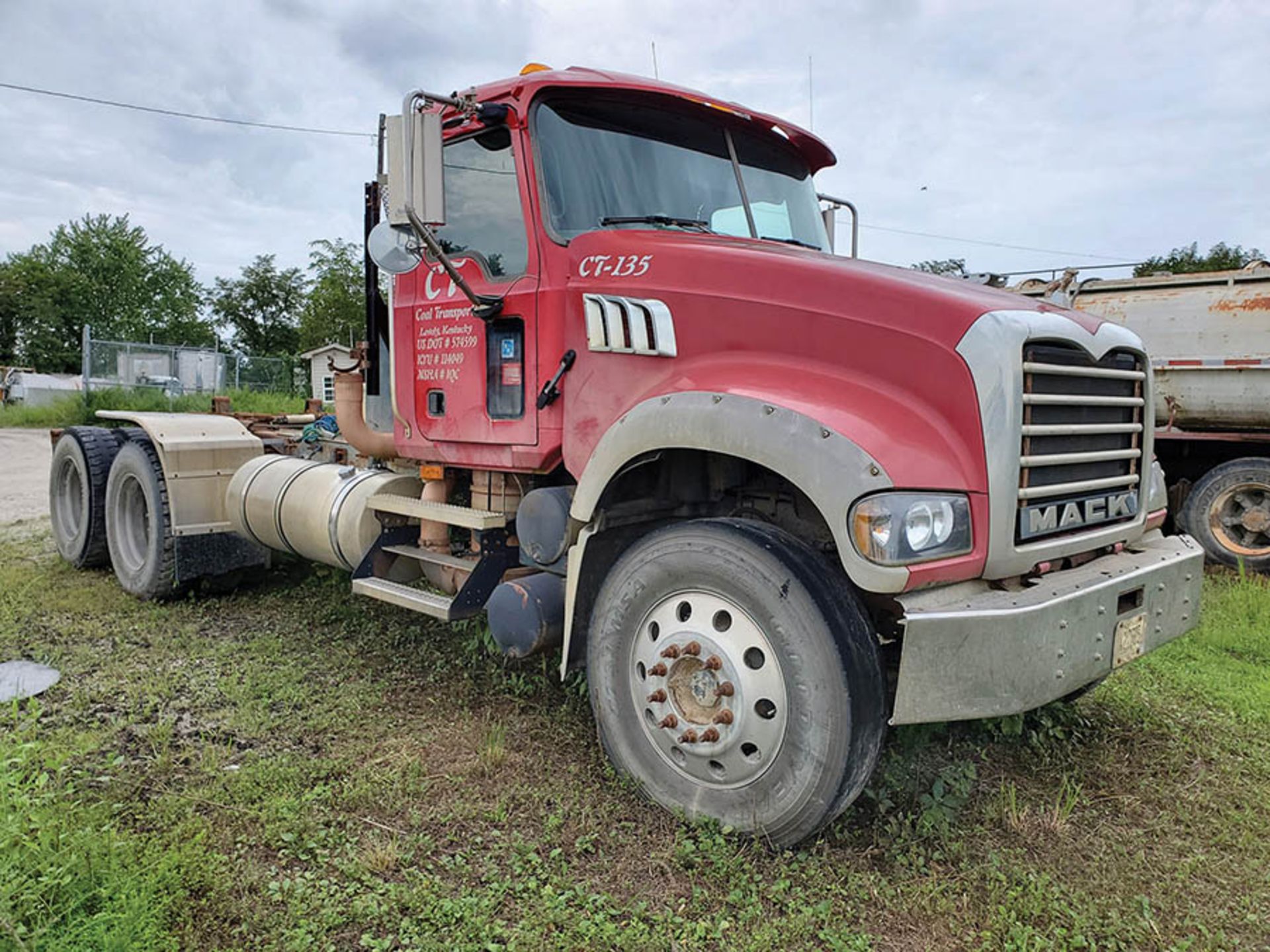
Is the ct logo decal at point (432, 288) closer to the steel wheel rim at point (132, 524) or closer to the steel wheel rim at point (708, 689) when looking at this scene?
the steel wheel rim at point (708, 689)

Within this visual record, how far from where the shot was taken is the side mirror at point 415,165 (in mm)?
3412

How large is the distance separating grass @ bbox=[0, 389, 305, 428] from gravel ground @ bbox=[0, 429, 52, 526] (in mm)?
1145

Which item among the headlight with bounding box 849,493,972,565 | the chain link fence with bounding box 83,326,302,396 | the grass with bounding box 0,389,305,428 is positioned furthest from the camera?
the chain link fence with bounding box 83,326,302,396

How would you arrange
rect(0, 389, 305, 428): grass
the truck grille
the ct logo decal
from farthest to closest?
rect(0, 389, 305, 428): grass, the ct logo decal, the truck grille

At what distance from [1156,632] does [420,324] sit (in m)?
3.41

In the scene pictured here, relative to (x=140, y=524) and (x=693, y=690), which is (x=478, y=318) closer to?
(x=693, y=690)

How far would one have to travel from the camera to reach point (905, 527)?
2518 millimetres

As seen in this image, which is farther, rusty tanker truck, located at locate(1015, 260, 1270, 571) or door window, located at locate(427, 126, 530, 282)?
rusty tanker truck, located at locate(1015, 260, 1270, 571)

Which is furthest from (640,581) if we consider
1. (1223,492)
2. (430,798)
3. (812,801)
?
(1223,492)

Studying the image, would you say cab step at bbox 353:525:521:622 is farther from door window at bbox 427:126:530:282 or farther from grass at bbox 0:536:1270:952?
door window at bbox 427:126:530:282

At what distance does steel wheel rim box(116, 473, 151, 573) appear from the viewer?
6.43 m

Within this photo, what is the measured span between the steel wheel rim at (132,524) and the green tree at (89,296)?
55015 millimetres

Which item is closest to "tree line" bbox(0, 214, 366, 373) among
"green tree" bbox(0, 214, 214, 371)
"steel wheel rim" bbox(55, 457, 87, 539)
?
"green tree" bbox(0, 214, 214, 371)

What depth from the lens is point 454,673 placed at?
4641mm
